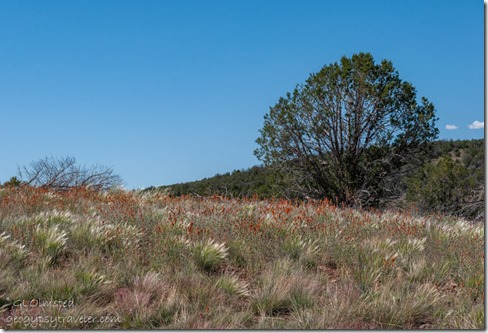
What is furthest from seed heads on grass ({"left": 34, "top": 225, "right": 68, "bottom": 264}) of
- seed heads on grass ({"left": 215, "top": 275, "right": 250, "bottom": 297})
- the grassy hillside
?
seed heads on grass ({"left": 215, "top": 275, "right": 250, "bottom": 297})

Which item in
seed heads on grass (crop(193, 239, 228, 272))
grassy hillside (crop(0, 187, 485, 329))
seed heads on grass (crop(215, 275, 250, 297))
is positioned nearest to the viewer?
grassy hillside (crop(0, 187, 485, 329))

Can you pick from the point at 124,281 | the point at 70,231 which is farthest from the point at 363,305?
the point at 70,231

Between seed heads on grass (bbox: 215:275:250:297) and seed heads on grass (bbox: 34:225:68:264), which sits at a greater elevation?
seed heads on grass (bbox: 34:225:68:264)

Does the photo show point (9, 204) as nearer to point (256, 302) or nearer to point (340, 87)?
point (256, 302)

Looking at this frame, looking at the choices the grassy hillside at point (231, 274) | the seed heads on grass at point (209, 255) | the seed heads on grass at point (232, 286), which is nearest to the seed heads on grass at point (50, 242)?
the grassy hillside at point (231, 274)

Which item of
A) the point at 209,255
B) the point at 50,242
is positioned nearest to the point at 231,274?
the point at 209,255

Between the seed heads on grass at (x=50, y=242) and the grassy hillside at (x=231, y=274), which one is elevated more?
the seed heads on grass at (x=50, y=242)

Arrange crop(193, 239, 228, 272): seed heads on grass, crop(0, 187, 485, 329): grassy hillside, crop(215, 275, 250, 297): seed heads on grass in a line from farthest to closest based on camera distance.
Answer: crop(193, 239, 228, 272): seed heads on grass
crop(215, 275, 250, 297): seed heads on grass
crop(0, 187, 485, 329): grassy hillside

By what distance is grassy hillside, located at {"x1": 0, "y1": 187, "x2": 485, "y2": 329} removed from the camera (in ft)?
14.5

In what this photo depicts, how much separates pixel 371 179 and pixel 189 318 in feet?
49.4

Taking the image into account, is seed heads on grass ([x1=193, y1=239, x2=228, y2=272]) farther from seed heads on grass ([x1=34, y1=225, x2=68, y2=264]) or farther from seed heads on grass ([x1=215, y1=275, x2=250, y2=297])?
seed heads on grass ([x1=34, y1=225, x2=68, y2=264])

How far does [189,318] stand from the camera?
4262 mm

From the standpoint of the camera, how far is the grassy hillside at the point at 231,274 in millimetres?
4414

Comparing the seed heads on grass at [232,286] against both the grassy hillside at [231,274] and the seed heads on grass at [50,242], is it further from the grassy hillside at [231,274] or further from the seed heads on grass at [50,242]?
the seed heads on grass at [50,242]
